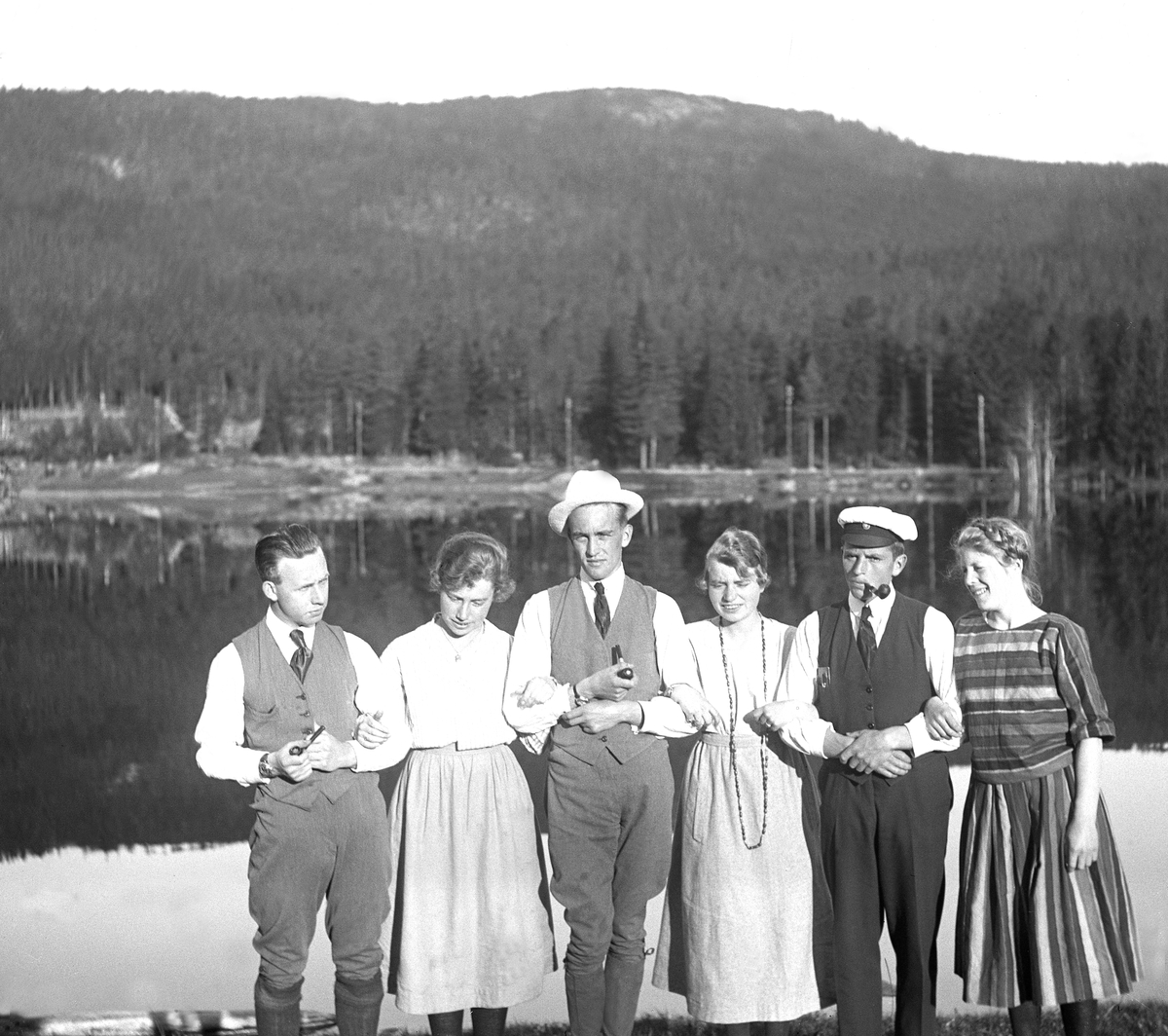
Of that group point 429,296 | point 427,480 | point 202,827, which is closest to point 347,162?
point 429,296

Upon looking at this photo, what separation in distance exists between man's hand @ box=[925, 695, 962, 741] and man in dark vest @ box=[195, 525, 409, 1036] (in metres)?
1.51

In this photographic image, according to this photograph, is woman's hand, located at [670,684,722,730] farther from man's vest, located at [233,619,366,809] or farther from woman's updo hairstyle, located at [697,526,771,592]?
man's vest, located at [233,619,366,809]

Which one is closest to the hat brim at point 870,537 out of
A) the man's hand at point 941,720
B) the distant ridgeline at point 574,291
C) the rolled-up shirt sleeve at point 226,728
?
the man's hand at point 941,720

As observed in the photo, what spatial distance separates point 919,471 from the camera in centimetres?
6575

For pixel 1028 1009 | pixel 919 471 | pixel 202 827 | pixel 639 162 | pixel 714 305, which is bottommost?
pixel 202 827

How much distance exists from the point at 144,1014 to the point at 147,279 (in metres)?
126

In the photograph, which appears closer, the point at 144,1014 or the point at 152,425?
the point at 144,1014

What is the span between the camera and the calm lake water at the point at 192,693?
7.35 metres

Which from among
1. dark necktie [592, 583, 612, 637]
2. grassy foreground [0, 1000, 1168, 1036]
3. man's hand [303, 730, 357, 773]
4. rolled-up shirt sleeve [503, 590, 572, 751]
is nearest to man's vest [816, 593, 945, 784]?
dark necktie [592, 583, 612, 637]

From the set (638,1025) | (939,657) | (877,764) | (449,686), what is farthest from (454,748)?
(638,1025)

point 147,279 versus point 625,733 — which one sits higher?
point 147,279

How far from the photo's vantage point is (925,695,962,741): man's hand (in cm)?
393

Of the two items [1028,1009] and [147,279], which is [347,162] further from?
[1028,1009]

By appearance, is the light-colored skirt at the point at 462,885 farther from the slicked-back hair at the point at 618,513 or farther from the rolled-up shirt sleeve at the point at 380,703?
the slicked-back hair at the point at 618,513
